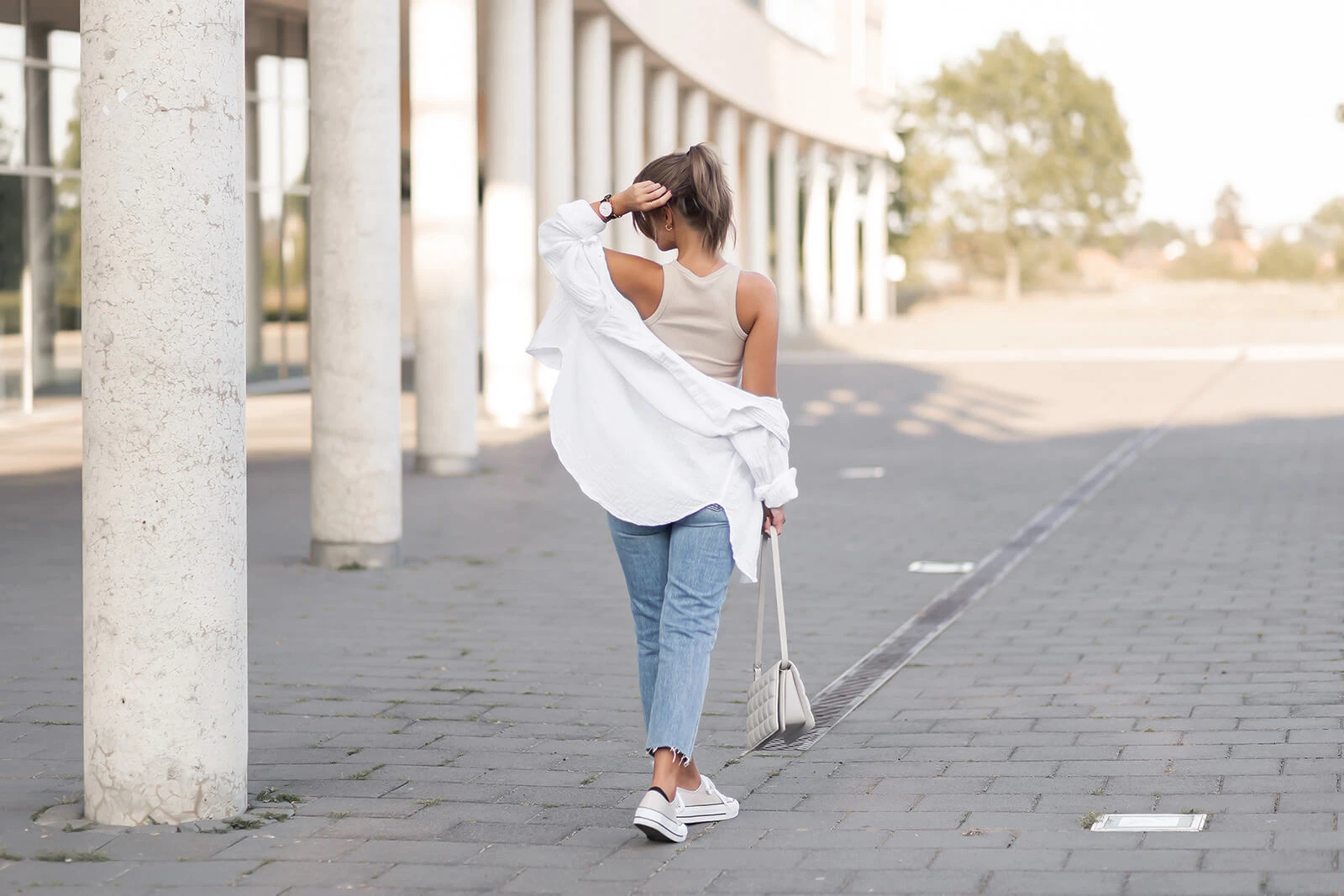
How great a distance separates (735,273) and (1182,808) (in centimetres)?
176

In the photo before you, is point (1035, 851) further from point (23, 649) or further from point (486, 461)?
point (486, 461)

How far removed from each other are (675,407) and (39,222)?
16.2m

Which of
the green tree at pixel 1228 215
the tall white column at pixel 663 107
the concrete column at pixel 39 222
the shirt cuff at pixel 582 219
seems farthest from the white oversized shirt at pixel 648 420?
the green tree at pixel 1228 215

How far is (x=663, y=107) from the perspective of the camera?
1208 inches

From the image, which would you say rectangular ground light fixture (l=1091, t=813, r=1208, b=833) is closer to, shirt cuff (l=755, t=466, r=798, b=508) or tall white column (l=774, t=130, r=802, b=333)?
shirt cuff (l=755, t=466, r=798, b=508)

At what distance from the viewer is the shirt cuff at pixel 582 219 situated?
4.33 meters

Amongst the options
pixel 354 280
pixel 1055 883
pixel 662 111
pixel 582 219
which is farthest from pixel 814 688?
pixel 662 111

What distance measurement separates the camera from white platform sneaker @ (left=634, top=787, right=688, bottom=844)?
4266 mm

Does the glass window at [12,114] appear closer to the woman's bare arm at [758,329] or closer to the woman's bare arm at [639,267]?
the woman's bare arm at [639,267]

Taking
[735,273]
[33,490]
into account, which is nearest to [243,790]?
[735,273]

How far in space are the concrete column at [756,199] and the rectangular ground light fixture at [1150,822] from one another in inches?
1457

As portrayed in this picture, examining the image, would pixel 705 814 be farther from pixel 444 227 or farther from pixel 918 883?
pixel 444 227

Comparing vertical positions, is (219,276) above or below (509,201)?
below

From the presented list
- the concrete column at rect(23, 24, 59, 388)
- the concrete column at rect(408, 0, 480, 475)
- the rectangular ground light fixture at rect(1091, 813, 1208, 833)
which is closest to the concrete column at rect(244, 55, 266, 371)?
the concrete column at rect(23, 24, 59, 388)
